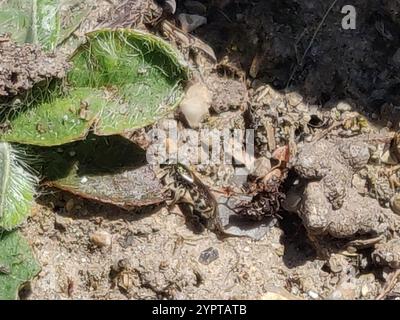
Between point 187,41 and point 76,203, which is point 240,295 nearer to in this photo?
point 76,203

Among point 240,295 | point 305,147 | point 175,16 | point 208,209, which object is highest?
point 175,16

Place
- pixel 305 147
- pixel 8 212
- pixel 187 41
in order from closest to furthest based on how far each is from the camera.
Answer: pixel 8 212, pixel 305 147, pixel 187 41

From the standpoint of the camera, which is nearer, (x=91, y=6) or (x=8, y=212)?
(x=8, y=212)

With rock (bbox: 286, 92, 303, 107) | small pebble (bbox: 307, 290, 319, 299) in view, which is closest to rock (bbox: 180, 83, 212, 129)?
rock (bbox: 286, 92, 303, 107)

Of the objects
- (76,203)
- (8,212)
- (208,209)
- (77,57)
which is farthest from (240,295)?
(77,57)

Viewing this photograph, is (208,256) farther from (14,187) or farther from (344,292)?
(14,187)

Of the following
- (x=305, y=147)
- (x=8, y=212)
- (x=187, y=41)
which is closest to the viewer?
(x=8, y=212)
